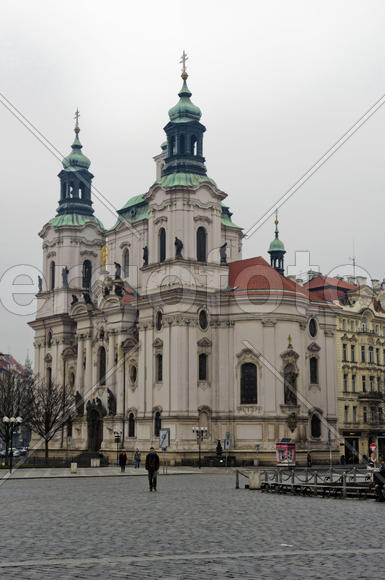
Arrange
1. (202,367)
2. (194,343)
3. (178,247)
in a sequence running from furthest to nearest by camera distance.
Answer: (178,247) → (202,367) → (194,343)

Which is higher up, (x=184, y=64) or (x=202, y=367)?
(x=184, y=64)

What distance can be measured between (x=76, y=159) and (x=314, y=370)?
34.5m

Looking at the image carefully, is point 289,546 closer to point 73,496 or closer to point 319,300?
point 73,496

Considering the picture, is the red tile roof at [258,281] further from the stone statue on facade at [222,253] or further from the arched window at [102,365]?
the arched window at [102,365]

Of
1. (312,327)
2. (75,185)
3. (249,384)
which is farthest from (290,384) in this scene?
(75,185)

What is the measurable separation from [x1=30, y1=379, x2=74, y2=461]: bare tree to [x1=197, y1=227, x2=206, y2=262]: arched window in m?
18.6

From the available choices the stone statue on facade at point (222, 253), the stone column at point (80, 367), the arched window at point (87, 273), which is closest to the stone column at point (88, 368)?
the stone column at point (80, 367)

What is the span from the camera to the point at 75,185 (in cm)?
8231

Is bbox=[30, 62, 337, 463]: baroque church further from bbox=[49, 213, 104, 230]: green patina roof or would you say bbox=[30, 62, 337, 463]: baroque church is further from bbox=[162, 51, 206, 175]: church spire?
bbox=[49, 213, 104, 230]: green patina roof

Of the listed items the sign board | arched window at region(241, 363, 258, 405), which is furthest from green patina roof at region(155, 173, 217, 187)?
the sign board

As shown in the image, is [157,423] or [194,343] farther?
[194,343]

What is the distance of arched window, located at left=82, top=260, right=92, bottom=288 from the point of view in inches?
3164

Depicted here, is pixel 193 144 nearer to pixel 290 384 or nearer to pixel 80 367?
pixel 290 384

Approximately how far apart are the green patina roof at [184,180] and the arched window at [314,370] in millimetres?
17779
